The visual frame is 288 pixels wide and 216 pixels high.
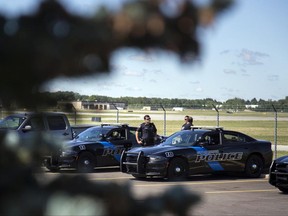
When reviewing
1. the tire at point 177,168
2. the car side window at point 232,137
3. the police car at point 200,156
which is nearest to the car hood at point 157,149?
the police car at point 200,156

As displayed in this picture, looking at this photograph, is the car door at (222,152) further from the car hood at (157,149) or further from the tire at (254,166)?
the car hood at (157,149)

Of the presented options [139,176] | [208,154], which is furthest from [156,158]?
[208,154]

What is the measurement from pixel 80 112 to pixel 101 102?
73 mm

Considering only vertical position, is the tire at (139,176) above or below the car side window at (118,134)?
below

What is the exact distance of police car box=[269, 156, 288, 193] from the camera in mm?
11195

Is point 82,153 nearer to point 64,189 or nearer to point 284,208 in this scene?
point 284,208

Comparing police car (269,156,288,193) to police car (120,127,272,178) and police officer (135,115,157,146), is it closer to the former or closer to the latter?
police car (120,127,272,178)

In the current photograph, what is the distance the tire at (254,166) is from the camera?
598 inches

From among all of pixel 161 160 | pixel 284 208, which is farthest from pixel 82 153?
pixel 284 208

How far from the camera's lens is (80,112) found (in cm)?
141

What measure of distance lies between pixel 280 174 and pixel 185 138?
4040 millimetres

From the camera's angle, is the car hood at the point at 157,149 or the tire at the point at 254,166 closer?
the car hood at the point at 157,149

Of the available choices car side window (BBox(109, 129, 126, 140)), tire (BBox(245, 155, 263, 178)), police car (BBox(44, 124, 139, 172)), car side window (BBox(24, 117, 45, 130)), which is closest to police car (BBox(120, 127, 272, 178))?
tire (BBox(245, 155, 263, 178))

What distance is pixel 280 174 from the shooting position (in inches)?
443
